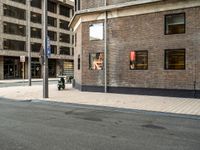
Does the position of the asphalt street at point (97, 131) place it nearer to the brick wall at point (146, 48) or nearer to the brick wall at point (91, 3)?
the brick wall at point (146, 48)

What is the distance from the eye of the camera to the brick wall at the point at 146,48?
53.6 ft

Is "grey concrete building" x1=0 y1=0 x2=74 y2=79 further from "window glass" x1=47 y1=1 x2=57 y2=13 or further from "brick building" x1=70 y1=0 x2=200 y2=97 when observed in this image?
"brick building" x1=70 y1=0 x2=200 y2=97

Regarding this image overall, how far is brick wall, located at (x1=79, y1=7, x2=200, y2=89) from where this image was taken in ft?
53.6

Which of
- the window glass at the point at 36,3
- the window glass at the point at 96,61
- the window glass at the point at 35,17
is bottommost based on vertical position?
the window glass at the point at 96,61

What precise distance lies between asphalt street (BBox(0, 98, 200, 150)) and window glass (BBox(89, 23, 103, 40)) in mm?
9367

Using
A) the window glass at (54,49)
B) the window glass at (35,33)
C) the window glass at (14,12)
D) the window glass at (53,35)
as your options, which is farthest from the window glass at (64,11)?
the window glass at (14,12)

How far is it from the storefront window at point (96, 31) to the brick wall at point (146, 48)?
1.14 ft

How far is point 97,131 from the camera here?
8047mm

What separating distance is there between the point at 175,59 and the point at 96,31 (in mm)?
6079

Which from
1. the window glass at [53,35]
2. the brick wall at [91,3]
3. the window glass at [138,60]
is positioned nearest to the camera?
the window glass at [138,60]

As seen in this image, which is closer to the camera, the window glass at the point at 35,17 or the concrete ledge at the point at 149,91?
the concrete ledge at the point at 149,91

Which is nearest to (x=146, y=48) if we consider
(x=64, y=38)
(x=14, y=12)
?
(x=14, y=12)

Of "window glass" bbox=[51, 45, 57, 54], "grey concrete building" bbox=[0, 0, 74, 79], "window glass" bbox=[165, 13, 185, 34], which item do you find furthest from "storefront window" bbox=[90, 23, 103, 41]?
"window glass" bbox=[51, 45, 57, 54]

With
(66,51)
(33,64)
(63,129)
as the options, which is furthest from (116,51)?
(66,51)
